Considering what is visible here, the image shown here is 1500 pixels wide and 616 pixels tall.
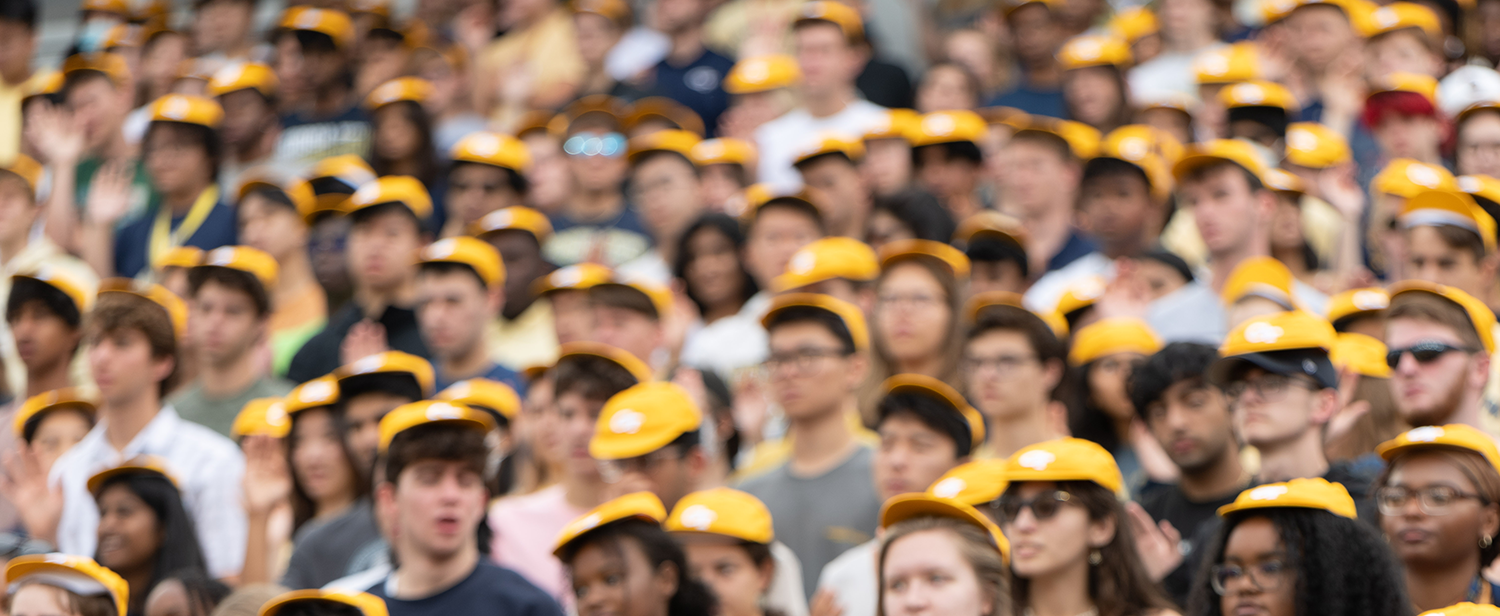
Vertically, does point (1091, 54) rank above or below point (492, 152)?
above

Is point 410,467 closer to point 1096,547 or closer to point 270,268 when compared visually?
point 1096,547

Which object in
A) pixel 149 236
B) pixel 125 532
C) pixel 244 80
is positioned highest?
pixel 244 80

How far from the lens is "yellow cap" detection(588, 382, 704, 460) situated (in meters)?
5.70

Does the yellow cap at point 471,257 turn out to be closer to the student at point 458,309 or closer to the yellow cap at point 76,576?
the student at point 458,309

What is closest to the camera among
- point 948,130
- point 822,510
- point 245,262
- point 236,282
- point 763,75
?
point 822,510

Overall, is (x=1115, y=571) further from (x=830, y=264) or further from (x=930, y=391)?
(x=830, y=264)

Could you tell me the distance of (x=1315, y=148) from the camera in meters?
8.04

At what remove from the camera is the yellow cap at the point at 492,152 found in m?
9.20

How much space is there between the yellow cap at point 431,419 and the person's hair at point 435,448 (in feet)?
0.04

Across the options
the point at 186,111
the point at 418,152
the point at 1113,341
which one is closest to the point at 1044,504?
the point at 1113,341

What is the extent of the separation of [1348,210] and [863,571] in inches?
139

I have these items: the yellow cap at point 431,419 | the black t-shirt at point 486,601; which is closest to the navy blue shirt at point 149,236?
the yellow cap at point 431,419

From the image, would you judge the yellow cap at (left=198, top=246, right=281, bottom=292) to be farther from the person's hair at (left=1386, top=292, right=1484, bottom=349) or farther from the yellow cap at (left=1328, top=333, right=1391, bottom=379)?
the person's hair at (left=1386, top=292, right=1484, bottom=349)

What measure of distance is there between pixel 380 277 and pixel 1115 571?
4396 mm
